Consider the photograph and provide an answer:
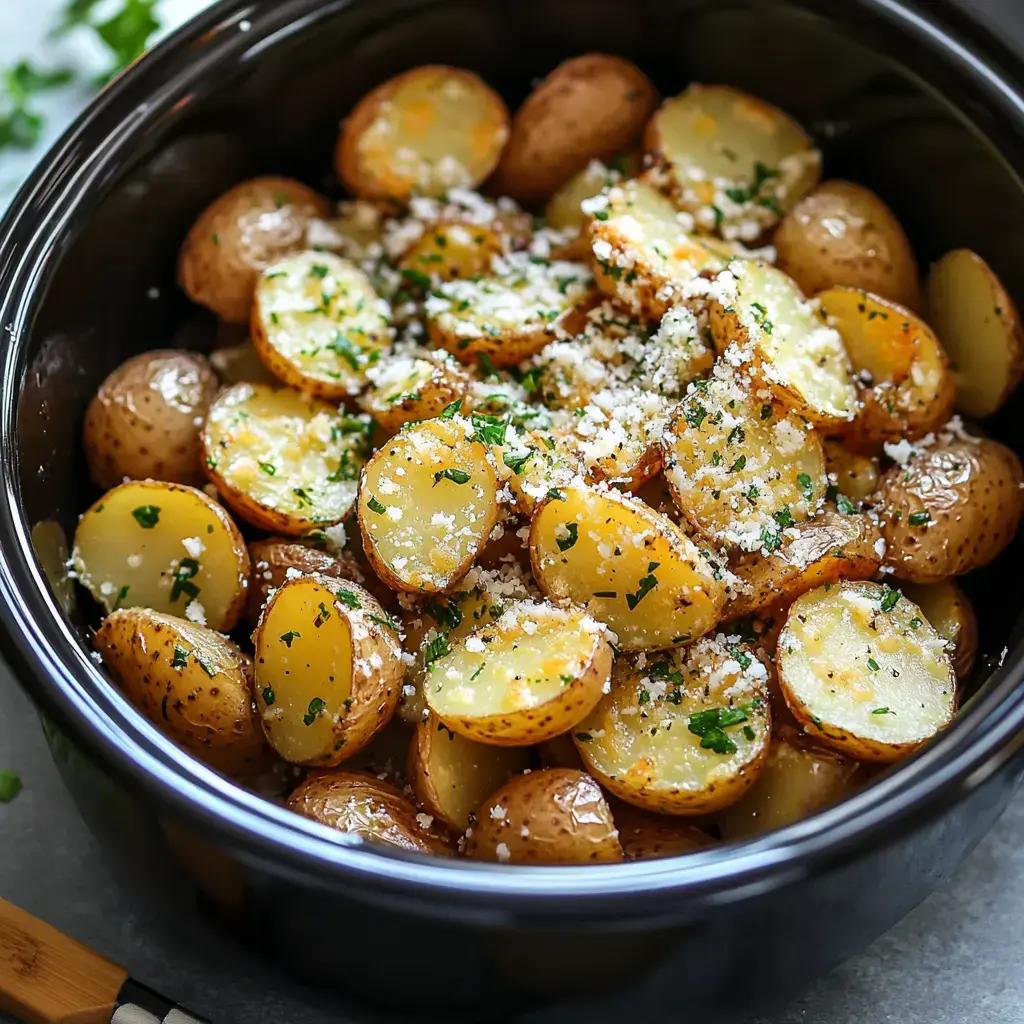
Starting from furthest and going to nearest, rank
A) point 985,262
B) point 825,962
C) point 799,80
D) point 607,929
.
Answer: point 799,80 → point 985,262 → point 825,962 → point 607,929

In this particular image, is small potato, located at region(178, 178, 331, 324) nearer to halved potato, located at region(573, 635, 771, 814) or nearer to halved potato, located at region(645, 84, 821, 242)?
halved potato, located at region(645, 84, 821, 242)

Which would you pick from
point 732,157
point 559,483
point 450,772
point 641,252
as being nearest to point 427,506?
point 559,483

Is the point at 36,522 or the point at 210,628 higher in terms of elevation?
the point at 36,522

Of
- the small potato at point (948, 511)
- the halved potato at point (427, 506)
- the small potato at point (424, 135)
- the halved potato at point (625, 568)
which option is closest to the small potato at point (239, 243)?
the small potato at point (424, 135)

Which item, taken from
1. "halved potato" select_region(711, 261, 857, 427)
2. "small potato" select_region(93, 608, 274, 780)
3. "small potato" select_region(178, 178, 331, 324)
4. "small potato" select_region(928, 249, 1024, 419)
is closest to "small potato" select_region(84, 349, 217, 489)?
"small potato" select_region(178, 178, 331, 324)

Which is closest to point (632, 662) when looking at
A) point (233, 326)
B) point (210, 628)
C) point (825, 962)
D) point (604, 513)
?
point (604, 513)

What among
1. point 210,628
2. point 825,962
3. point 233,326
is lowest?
point 825,962

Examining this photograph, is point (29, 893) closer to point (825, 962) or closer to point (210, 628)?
point (210, 628)
